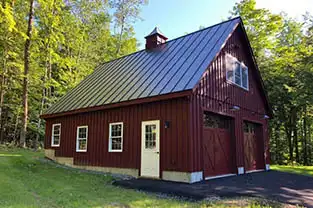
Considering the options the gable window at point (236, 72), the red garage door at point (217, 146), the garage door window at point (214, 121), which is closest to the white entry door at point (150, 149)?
the red garage door at point (217, 146)

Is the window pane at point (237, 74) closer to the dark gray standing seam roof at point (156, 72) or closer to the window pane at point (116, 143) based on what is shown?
the dark gray standing seam roof at point (156, 72)

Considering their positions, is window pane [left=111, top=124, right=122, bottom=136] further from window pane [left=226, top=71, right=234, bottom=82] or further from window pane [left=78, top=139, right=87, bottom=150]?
window pane [left=226, top=71, right=234, bottom=82]

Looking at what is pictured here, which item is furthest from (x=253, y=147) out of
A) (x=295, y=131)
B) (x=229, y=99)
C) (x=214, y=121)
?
(x=295, y=131)

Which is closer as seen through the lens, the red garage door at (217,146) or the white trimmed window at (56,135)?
the red garage door at (217,146)

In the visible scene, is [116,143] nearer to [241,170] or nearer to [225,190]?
[225,190]

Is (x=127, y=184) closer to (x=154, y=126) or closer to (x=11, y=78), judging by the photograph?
(x=154, y=126)

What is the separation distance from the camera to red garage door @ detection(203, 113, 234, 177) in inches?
352

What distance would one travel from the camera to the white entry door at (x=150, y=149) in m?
8.70

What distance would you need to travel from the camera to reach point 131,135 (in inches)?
379

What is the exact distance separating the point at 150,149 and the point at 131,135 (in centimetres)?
109

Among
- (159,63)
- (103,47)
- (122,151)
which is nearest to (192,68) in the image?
(159,63)

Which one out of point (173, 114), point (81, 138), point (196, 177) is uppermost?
point (173, 114)

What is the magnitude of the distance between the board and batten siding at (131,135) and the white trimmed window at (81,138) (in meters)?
0.21

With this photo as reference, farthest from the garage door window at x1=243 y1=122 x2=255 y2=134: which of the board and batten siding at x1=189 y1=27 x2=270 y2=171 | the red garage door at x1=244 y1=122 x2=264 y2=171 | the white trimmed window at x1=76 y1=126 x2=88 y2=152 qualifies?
the white trimmed window at x1=76 y1=126 x2=88 y2=152
